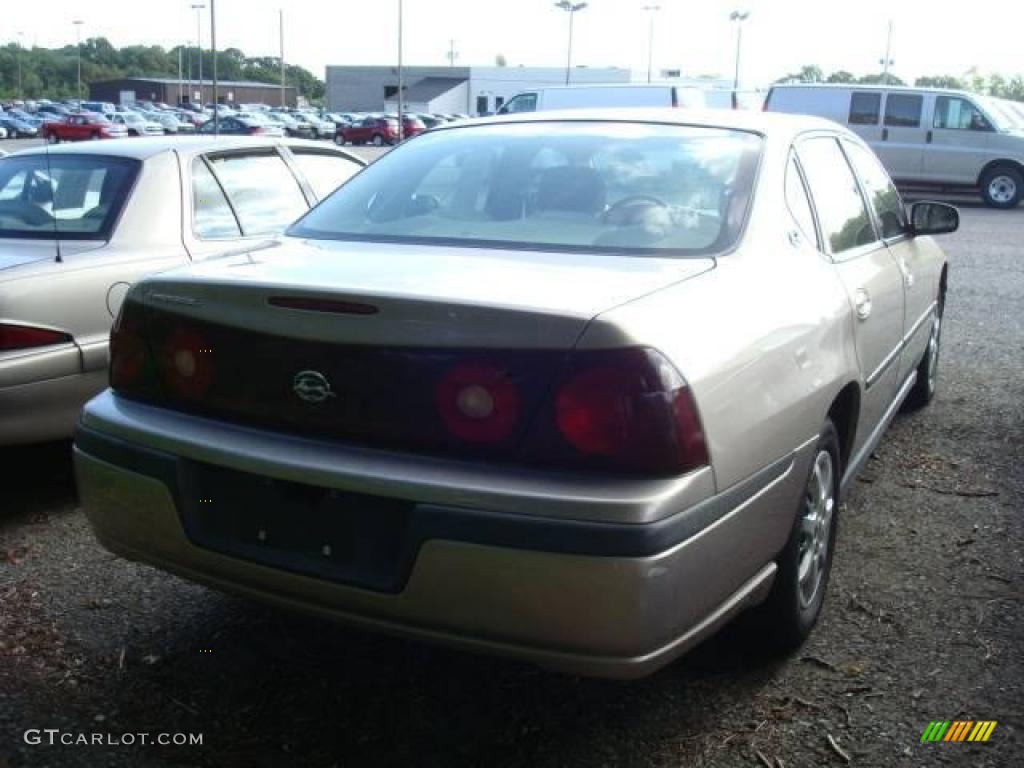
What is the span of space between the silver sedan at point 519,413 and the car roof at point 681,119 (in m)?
0.21

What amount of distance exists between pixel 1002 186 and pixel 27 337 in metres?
20.2

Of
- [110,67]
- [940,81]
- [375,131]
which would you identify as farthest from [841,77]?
[110,67]

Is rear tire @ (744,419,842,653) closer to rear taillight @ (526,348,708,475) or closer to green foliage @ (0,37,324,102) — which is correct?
rear taillight @ (526,348,708,475)

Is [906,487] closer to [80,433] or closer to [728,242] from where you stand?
[728,242]

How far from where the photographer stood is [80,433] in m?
2.87

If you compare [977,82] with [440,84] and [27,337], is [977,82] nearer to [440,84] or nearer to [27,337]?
[440,84]

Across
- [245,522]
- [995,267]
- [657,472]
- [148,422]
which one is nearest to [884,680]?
[657,472]

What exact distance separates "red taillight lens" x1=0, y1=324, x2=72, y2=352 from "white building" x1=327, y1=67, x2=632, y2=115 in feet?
259

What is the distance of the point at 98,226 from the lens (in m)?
4.65

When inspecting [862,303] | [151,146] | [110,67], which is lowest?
[862,303]

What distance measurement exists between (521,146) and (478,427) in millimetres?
1457

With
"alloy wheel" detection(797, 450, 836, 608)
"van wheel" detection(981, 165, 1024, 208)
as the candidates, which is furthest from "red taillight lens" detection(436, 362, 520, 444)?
"van wheel" detection(981, 165, 1024, 208)

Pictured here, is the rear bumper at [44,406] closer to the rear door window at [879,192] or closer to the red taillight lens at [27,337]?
the red taillight lens at [27,337]

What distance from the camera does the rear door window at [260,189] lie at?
17.3 ft
